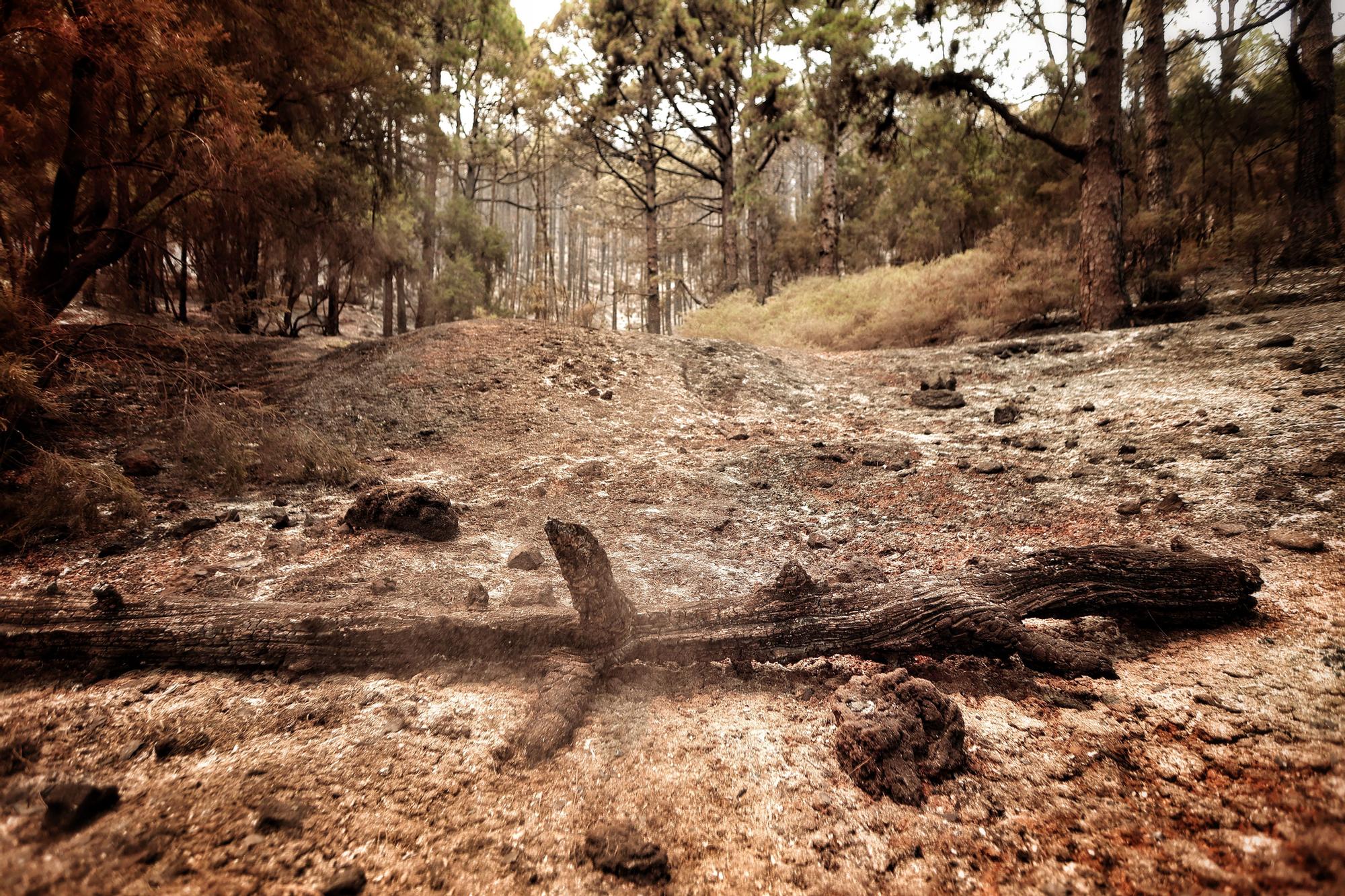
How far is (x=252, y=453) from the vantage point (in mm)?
3936

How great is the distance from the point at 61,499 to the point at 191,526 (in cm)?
68

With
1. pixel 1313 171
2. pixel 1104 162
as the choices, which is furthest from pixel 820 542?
pixel 1313 171

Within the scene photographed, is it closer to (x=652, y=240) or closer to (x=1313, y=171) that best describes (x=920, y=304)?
(x=1313, y=171)

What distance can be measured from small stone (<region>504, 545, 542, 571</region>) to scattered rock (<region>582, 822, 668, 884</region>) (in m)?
1.85

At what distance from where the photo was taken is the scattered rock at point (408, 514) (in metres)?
3.42

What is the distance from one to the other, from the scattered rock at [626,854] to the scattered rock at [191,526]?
11.5 feet

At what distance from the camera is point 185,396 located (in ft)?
11.7

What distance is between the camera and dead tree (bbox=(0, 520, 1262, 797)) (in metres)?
1.89

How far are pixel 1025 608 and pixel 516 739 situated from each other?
194cm

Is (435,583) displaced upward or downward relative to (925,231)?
downward

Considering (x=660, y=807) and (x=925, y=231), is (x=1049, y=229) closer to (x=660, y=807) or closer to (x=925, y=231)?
(x=925, y=231)

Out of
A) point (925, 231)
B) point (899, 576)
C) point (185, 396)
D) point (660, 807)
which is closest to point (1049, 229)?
point (925, 231)

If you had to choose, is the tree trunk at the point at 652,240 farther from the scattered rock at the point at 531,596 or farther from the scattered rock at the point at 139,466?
the scattered rock at the point at 531,596

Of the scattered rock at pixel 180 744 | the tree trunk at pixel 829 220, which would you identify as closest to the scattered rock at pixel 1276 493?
the scattered rock at pixel 180 744
